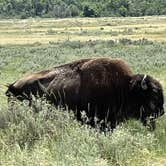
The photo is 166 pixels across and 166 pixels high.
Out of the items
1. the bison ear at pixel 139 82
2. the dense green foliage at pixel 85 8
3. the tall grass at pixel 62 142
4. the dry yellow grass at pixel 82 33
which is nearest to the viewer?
the tall grass at pixel 62 142

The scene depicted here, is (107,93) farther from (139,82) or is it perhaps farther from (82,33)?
(82,33)

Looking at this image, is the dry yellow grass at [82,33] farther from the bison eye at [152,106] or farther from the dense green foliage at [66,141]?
the dense green foliage at [66,141]

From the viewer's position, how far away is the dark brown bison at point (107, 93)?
277 inches

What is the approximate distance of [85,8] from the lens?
140625 millimetres

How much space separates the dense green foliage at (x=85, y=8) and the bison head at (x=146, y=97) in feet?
434

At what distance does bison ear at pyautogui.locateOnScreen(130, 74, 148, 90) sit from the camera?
22.9ft

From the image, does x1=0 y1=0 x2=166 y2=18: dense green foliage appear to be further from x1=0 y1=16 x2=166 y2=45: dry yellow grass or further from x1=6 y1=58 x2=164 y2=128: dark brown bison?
x1=6 y1=58 x2=164 y2=128: dark brown bison

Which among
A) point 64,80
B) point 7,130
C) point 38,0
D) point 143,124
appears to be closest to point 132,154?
point 143,124

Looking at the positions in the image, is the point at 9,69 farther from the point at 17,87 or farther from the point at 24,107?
the point at 24,107

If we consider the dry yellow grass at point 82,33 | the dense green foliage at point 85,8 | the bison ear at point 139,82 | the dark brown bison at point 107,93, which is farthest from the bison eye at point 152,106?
the dense green foliage at point 85,8

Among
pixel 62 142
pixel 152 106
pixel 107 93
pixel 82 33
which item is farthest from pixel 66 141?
pixel 82 33

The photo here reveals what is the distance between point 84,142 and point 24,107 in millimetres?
1484

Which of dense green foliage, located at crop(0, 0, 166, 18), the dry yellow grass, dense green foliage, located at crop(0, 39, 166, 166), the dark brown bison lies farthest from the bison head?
dense green foliage, located at crop(0, 0, 166, 18)

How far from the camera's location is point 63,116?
22.1ft
